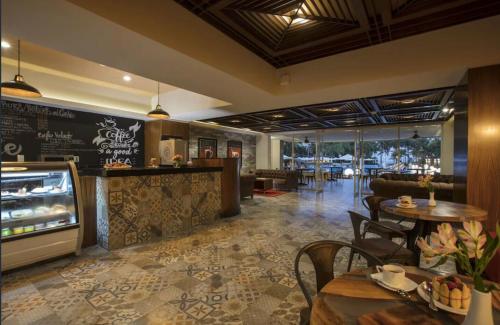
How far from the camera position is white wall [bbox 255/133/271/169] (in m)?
12.6

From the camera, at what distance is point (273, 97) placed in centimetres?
499

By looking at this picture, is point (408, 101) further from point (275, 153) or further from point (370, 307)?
point (275, 153)

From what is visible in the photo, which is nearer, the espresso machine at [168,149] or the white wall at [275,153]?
the espresso machine at [168,149]

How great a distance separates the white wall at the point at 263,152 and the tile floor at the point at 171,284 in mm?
8280

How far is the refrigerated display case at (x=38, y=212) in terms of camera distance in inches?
115

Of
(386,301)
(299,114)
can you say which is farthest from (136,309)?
(299,114)

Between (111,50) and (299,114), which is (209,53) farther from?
(299,114)

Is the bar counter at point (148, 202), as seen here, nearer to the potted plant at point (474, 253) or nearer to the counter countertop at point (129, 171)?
the counter countertop at point (129, 171)

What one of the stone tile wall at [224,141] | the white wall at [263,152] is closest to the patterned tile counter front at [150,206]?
the stone tile wall at [224,141]

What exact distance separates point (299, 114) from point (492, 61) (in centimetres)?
454

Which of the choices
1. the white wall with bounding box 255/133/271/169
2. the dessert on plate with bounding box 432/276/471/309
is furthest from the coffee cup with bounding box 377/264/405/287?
the white wall with bounding box 255/133/271/169

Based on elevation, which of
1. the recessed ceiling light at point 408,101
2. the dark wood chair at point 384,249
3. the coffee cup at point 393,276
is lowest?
the dark wood chair at point 384,249

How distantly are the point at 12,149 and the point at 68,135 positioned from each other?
107 cm

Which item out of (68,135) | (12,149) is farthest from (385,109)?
(12,149)
